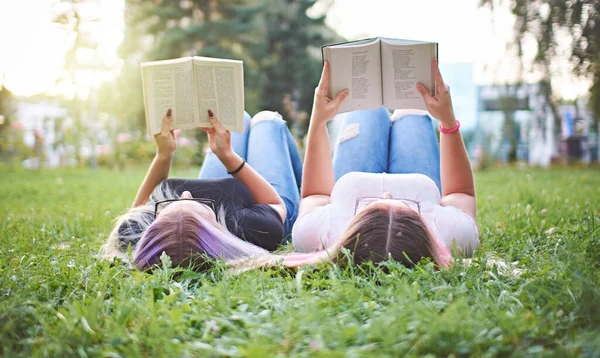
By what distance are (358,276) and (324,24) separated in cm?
1952

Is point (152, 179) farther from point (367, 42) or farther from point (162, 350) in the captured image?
point (162, 350)

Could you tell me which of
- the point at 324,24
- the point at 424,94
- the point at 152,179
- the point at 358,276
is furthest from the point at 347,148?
the point at 324,24

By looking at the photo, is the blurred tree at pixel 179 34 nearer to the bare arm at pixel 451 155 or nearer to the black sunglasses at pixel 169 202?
the black sunglasses at pixel 169 202

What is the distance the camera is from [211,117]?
2.79m

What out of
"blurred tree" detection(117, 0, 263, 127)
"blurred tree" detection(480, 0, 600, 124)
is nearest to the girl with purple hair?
"blurred tree" detection(480, 0, 600, 124)

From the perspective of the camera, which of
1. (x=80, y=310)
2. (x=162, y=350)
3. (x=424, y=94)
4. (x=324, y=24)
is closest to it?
(x=162, y=350)

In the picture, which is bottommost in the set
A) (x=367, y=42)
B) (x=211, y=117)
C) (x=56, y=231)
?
(x=56, y=231)

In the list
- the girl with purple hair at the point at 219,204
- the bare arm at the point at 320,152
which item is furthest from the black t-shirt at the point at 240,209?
the bare arm at the point at 320,152

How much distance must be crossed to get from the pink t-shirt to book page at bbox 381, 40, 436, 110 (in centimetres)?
36

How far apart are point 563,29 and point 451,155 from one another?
94cm

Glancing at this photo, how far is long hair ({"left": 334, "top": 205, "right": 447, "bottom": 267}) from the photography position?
1.96 m

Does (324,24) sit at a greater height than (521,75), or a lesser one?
greater

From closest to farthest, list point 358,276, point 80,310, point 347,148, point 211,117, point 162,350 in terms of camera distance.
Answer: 1. point 162,350
2. point 80,310
3. point 358,276
4. point 211,117
5. point 347,148

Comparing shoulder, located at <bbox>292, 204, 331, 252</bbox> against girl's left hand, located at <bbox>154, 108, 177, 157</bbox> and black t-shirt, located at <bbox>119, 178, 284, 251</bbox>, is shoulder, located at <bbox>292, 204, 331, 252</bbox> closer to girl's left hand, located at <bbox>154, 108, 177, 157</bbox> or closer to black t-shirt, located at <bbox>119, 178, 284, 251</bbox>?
black t-shirt, located at <bbox>119, 178, 284, 251</bbox>
